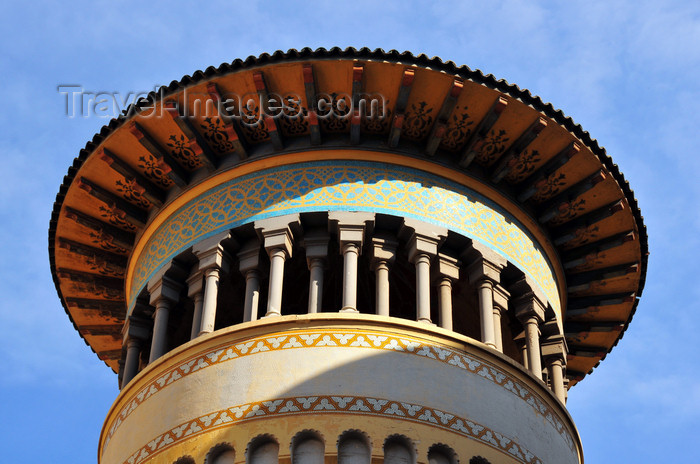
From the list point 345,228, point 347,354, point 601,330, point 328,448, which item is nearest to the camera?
point 328,448

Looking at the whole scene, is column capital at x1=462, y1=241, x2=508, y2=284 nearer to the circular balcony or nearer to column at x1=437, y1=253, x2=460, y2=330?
column at x1=437, y1=253, x2=460, y2=330

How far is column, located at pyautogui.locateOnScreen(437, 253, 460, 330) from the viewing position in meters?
14.7

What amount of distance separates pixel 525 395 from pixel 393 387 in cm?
193

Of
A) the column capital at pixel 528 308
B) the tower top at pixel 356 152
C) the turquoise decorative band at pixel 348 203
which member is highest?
the tower top at pixel 356 152

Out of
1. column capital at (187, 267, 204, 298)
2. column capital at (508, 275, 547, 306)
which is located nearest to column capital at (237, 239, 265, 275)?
column capital at (187, 267, 204, 298)

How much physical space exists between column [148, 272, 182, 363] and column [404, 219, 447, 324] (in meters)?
3.28

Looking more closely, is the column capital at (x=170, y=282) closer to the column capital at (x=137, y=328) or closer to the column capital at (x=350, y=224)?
the column capital at (x=137, y=328)

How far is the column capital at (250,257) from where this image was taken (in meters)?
15.3

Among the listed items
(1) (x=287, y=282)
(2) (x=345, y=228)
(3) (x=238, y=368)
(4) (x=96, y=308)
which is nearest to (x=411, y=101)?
(2) (x=345, y=228)

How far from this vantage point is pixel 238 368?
1386 cm

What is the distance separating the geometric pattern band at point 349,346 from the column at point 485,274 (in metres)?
0.81

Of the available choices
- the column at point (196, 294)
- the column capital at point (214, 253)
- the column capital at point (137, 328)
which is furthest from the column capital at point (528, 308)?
the column capital at point (137, 328)

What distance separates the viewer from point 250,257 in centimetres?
1548

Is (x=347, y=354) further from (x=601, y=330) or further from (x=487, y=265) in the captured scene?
(x=601, y=330)
